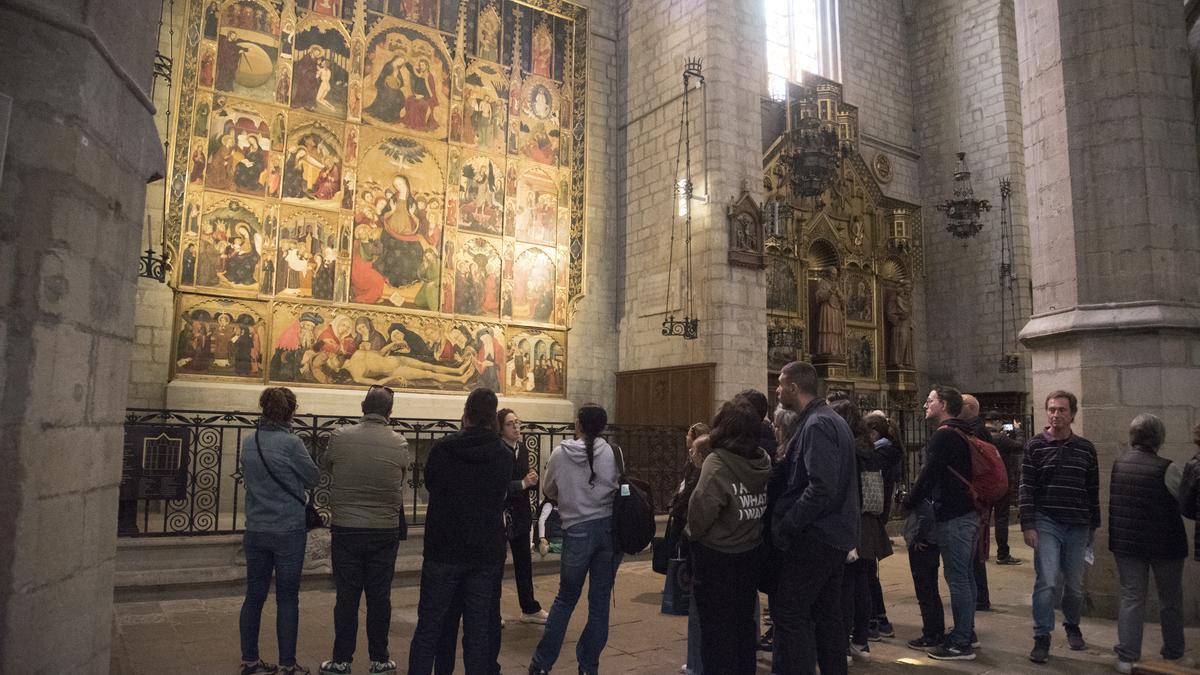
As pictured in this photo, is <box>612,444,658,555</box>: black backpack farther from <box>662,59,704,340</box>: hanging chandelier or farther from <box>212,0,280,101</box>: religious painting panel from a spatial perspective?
<box>212,0,280,101</box>: religious painting panel

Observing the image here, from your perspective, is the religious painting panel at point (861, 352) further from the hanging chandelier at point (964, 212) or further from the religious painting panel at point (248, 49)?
the religious painting panel at point (248, 49)

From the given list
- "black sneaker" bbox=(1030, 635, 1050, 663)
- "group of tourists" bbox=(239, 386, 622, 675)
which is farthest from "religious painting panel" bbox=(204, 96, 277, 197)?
"black sneaker" bbox=(1030, 635, 1050, 663)

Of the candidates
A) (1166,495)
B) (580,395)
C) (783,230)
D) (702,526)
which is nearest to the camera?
(702,526)

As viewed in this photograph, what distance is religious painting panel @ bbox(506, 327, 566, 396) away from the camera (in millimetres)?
12664

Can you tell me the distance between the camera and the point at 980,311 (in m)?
17.5

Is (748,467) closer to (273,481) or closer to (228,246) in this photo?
(273,481)

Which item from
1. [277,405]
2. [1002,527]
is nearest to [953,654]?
[1002,527]

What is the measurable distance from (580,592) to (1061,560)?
134 inches

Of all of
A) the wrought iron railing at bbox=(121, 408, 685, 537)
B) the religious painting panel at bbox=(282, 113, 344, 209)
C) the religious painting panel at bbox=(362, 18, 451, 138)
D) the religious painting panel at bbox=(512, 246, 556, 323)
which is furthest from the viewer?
the religious painting panel at bbox=(512, 246, 556, 323)

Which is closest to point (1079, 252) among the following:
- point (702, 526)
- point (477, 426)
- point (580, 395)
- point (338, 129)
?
point (702, 526)

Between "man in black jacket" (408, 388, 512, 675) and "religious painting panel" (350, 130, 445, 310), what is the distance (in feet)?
26.9

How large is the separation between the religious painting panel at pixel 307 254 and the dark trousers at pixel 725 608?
28.9 feet

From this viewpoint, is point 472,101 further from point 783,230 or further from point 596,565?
point 596,565

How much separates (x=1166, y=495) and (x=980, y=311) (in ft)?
46.1
